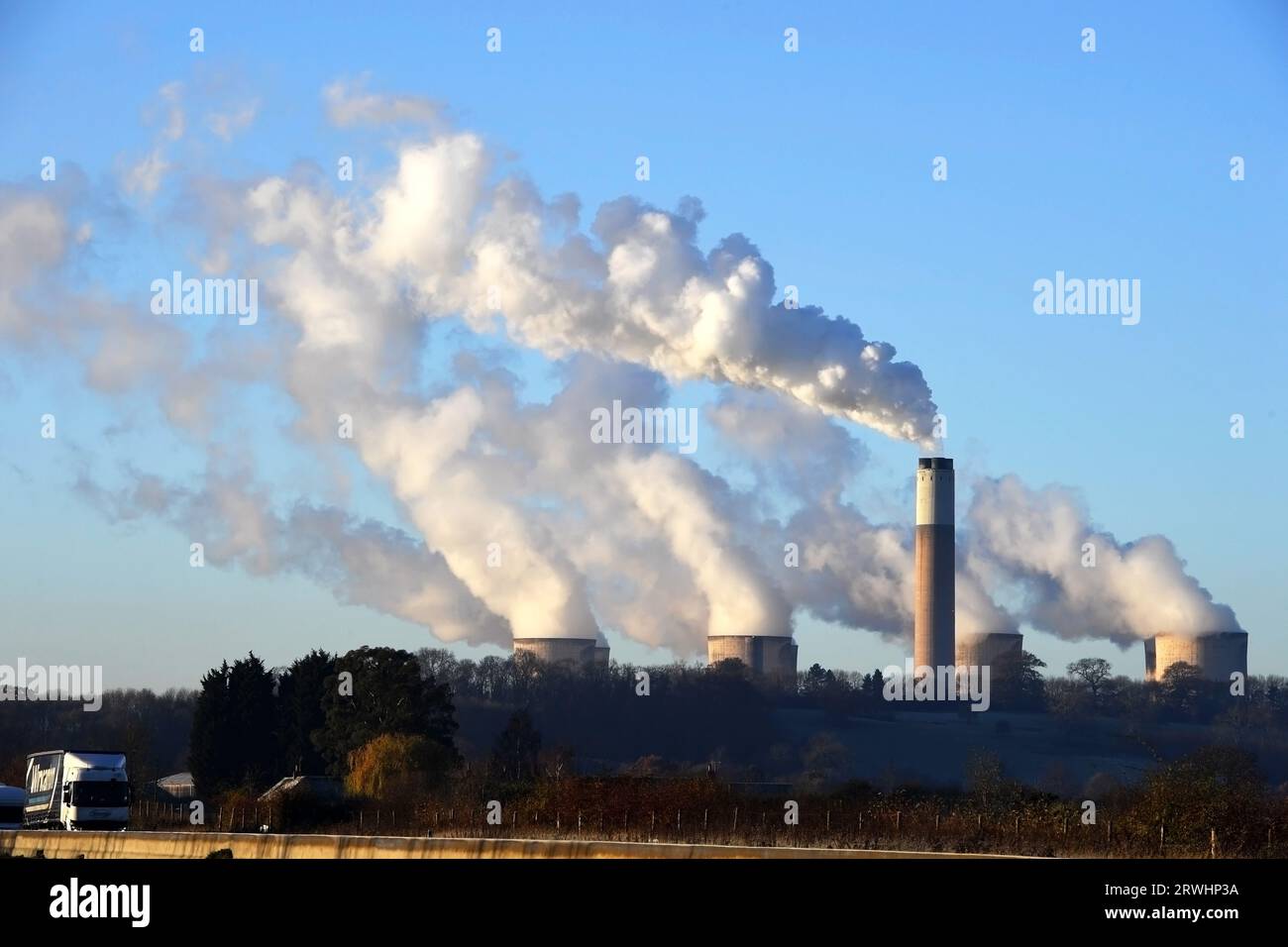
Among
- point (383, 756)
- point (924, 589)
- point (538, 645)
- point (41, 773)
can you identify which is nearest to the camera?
point (41, 773)

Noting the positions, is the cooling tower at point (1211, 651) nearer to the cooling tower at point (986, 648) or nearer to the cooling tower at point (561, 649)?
the cooling tower at point (986, 648)

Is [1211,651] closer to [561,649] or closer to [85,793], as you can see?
[561,649]

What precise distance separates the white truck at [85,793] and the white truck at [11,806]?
6.64 feet

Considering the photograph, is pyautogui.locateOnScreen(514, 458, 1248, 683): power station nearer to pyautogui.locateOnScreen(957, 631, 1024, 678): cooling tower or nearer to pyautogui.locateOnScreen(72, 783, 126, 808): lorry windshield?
pyautogui.locateOnScreen(957, 631, 1024, 678): cooling tower

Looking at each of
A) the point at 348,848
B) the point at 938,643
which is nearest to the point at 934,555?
the point at 938,643

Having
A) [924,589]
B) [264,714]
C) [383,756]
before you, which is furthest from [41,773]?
[924,589]

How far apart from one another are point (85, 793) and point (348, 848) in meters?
19.4

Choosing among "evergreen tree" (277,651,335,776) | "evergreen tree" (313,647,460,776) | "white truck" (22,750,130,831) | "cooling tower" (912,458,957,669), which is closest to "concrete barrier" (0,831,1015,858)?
"white truck" (22,750,130,831)

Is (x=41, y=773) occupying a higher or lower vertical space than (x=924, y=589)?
lower

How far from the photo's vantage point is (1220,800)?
1697 inches

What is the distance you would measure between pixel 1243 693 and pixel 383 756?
9036 cm
